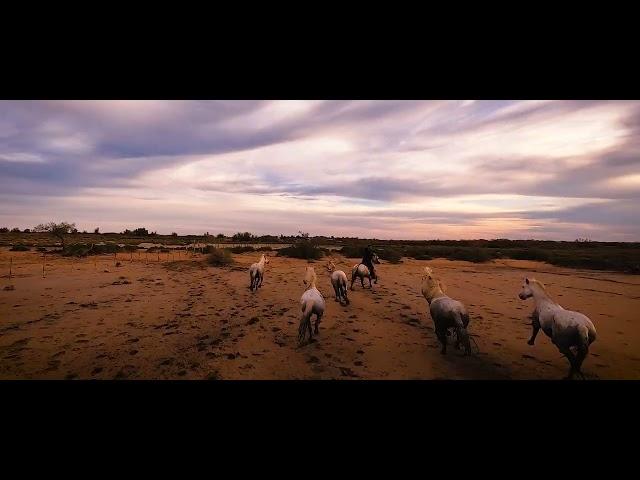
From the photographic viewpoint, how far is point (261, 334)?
6445 millimetres

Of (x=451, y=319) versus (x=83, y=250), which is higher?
(x=83, y=250)

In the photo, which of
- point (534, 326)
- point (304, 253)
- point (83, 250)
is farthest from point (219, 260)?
point (534, 326)

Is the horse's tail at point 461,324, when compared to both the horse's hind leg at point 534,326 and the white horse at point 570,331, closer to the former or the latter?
the white horse at point 570,331

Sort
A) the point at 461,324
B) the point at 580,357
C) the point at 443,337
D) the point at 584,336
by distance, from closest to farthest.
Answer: the point at 584,336 < the point at 580,357 < the point at 461,324 < the point at 443,337

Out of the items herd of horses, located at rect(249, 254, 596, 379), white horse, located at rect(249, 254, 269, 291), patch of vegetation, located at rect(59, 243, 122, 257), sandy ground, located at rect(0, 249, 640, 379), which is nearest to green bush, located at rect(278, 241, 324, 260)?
sandy ground, located at rect(0, 249, 640, 379)

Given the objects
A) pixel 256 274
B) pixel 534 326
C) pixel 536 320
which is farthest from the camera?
pixel 256 274

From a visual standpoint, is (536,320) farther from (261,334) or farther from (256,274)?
(256,274)

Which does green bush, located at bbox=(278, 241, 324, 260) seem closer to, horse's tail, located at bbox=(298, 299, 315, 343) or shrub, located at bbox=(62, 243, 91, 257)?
shrub, located at bbox=(62, 243, 91, 257)

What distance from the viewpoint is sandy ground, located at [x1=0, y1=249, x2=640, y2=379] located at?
4.86 meters

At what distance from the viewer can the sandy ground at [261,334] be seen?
486 cm
